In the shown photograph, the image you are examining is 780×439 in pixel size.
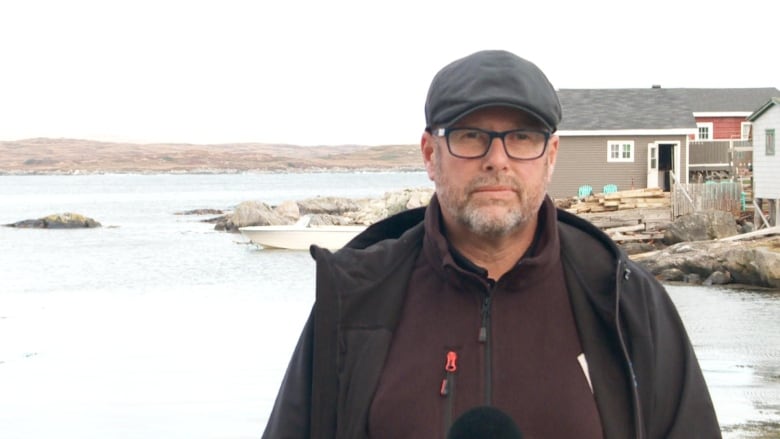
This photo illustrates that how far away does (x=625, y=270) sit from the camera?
9.14ft

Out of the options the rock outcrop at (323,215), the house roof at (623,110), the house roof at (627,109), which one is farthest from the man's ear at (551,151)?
the rock outcrop at (323,215)

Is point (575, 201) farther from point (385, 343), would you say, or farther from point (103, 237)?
point (385, 343)

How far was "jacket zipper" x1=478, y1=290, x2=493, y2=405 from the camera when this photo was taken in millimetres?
2689

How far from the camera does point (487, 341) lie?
2.73 meters

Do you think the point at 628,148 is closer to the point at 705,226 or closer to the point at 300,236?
the point at 705,226

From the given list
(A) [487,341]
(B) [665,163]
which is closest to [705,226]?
(B) [665,163]

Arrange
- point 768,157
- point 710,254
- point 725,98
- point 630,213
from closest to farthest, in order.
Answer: point 710,254, point 768,157, point 630,213, point 725,98

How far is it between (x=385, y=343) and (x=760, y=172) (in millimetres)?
30874

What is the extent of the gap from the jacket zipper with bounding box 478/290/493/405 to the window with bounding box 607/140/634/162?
40543 millimetres

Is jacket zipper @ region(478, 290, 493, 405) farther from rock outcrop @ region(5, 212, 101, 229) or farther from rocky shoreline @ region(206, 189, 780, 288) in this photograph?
rock outcrop @ region(5, 212, 101, 229)

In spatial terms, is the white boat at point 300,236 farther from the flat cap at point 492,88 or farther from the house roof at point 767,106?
the flat cap at point 492,88

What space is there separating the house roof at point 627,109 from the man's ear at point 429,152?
37.8m

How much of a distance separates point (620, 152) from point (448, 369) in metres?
40.7

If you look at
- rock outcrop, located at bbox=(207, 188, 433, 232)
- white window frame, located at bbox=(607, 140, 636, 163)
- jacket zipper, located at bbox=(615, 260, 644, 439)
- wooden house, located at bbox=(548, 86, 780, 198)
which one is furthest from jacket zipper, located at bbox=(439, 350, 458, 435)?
rock outcrop, located at bbox=(207, 188, 433, 232)
